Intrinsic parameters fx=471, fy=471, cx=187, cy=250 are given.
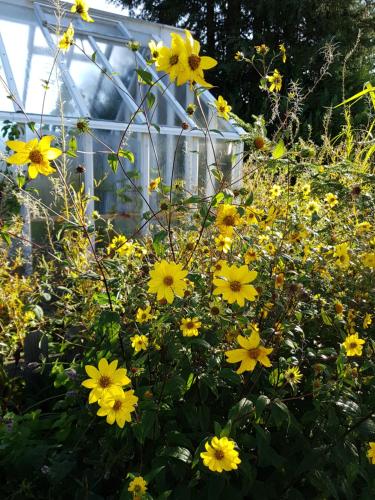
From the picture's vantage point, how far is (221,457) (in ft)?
3.45

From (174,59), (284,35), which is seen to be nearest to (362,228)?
(174,59)

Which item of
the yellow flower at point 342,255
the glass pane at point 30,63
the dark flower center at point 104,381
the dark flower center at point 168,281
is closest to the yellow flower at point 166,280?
the dark flower center at point 168,281

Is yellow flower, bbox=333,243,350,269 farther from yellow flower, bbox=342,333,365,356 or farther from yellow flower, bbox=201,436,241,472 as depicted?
yellow flower, bbox=201,436,241,472

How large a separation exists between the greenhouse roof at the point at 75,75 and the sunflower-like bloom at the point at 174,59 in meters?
2.73

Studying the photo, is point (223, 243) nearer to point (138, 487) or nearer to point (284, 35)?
point (138, 487)

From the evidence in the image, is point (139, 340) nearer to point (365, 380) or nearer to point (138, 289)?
point (138, 289)

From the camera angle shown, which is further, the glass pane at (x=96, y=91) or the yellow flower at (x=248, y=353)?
the glass pane at (x=96, y=91)

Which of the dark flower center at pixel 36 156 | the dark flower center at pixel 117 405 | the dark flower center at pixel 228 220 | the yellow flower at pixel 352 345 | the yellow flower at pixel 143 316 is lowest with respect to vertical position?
the dark flower center at pixel 117 405

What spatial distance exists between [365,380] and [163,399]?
606 mm

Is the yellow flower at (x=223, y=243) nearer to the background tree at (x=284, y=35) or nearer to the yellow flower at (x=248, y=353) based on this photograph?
the yellow flower at (x=248, y=353)

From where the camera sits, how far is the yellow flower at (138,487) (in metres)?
1.10

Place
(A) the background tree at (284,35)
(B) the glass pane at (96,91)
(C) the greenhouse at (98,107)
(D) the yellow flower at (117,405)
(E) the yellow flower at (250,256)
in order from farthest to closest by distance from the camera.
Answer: (A) the background tree at (284,35), (B) the glass pane at (96,91), (C) the greenhouse at (98,107), (E) the yellow flower at (250,256), (D) the yellow flower at (117,405)

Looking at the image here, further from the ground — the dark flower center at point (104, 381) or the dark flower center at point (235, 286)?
the dark flower center at point (235, 286)

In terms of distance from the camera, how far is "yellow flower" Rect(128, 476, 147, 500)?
43.4 inches
